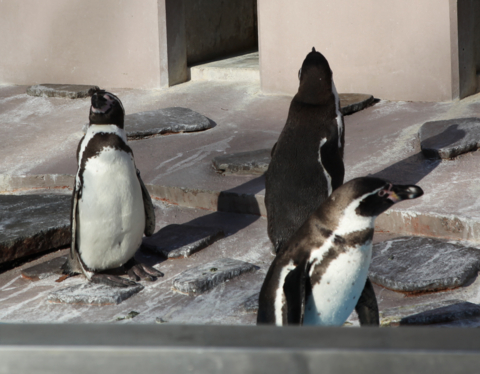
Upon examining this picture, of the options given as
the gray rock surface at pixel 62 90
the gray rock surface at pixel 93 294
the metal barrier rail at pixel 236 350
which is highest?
the gray rock surface at pixel 62 90

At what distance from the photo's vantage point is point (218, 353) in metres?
0.66

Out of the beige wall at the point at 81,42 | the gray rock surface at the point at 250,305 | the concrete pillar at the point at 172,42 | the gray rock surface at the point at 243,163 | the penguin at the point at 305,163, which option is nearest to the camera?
the gray rock surface at the point at 250,305

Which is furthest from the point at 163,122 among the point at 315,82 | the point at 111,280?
the point at 111,280

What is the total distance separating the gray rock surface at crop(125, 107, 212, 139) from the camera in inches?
202

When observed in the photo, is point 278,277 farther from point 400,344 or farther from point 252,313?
point 400,344

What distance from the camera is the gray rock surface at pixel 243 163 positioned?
4.29 meters

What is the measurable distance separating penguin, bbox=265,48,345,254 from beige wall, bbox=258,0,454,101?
92.9 inches

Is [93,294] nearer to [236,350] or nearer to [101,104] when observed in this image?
[101,104]

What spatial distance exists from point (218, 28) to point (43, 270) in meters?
4.82

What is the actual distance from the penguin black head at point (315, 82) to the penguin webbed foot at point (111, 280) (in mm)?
1280

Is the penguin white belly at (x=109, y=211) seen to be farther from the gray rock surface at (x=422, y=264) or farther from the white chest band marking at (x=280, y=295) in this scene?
the white chest band marking at (x=280, y=295)

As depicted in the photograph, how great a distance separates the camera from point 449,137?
4277 mm

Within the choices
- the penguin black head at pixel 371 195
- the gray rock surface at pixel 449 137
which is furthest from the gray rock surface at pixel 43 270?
the gray rock surface at pixel 449 137

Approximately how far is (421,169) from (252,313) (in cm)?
181
